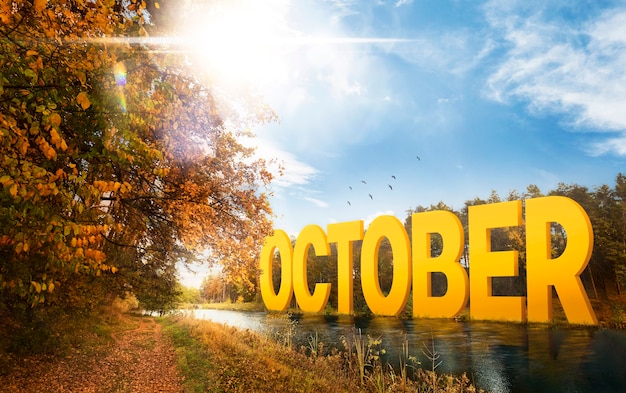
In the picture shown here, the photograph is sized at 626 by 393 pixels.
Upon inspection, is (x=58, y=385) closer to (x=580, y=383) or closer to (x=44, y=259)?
(x=44, y=259)

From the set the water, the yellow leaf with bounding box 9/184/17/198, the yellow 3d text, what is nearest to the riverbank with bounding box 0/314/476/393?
the water

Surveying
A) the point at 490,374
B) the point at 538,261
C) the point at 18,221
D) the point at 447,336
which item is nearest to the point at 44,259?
the point at 18,221

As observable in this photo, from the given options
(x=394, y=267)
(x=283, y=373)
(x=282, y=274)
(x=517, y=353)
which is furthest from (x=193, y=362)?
(x=282, y=274)

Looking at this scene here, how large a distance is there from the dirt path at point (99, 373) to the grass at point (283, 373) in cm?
48

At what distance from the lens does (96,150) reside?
434cm

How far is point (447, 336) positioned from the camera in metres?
16.8

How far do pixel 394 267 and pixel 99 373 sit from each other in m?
16.5

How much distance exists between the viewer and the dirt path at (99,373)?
7.64 m

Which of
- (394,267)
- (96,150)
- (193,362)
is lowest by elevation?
(193,362)

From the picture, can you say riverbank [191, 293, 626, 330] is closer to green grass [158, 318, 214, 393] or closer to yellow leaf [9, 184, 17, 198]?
green grass [158, 318, 214, 393]

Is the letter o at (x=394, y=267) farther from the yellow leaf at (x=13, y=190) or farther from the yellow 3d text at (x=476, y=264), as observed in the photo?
the yellow leaf at (x=13, y=190)

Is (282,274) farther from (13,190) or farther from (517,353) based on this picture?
(13,190)

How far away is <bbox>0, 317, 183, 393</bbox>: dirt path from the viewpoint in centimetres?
764

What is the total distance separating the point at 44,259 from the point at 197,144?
4463 mm
